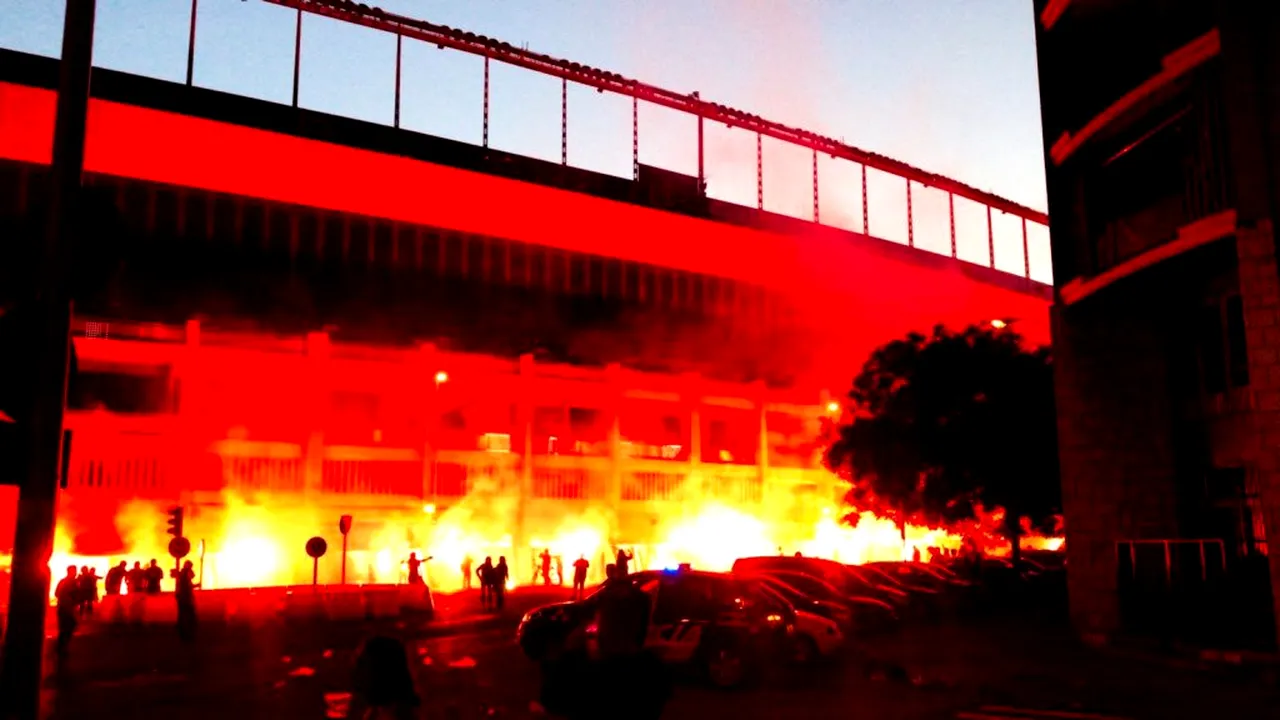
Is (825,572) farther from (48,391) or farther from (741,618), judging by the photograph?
(48,391)

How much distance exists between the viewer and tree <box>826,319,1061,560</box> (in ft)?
92.1

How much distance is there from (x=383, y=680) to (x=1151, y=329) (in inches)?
768

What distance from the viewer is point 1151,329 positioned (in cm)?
2167

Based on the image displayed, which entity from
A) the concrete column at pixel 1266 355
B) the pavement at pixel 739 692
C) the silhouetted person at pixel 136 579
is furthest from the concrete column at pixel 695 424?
the concrete column at pixel 1266 355

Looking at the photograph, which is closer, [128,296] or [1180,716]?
[1180,716]

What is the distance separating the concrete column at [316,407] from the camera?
36469mm

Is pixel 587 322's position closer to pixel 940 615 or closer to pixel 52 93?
pixel 52 93

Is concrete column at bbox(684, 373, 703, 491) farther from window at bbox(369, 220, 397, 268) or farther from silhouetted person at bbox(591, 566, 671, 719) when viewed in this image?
silhouetted person at bbox(591, 566, 671, 719)

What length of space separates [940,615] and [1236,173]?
13.2 meters

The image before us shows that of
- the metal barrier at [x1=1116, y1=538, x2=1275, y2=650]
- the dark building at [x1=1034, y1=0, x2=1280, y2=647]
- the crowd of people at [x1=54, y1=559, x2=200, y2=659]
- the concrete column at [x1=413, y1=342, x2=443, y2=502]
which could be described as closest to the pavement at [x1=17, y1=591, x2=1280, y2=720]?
the crowd of people at [x1=54, y1=559, x2=200, y2=659]

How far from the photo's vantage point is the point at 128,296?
121 feet

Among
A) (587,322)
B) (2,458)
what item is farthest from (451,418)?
(2,458)

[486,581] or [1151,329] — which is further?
[486,581]

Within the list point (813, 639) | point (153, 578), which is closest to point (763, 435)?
point (153, 578)
